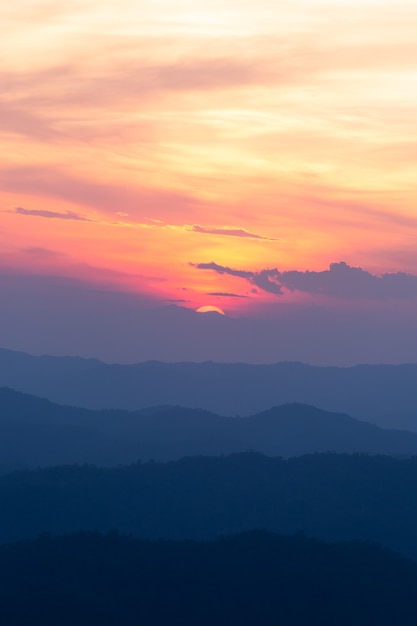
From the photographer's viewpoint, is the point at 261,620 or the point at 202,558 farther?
the point at 202,558

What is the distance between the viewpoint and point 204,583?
146125 millimetres

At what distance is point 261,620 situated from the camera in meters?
138

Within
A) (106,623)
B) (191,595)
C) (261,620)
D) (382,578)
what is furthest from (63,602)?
(382,578)

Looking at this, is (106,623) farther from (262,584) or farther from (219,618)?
(262,584)

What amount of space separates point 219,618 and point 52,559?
31755 millimetres

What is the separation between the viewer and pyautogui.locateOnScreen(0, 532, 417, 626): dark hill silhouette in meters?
136

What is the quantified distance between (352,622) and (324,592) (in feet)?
26.0

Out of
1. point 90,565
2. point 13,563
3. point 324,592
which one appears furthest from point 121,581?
point 324,592

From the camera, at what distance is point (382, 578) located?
155125mm

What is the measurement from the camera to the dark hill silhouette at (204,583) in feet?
448

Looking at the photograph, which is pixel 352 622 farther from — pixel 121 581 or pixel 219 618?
pixel 121 581

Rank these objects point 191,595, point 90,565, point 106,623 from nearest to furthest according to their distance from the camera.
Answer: point 106,623, point 191,595, point 90,565

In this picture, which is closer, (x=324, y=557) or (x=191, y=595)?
(x=191, y=595)

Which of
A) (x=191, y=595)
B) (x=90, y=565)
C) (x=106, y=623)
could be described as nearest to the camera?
(x=106, y=623)
